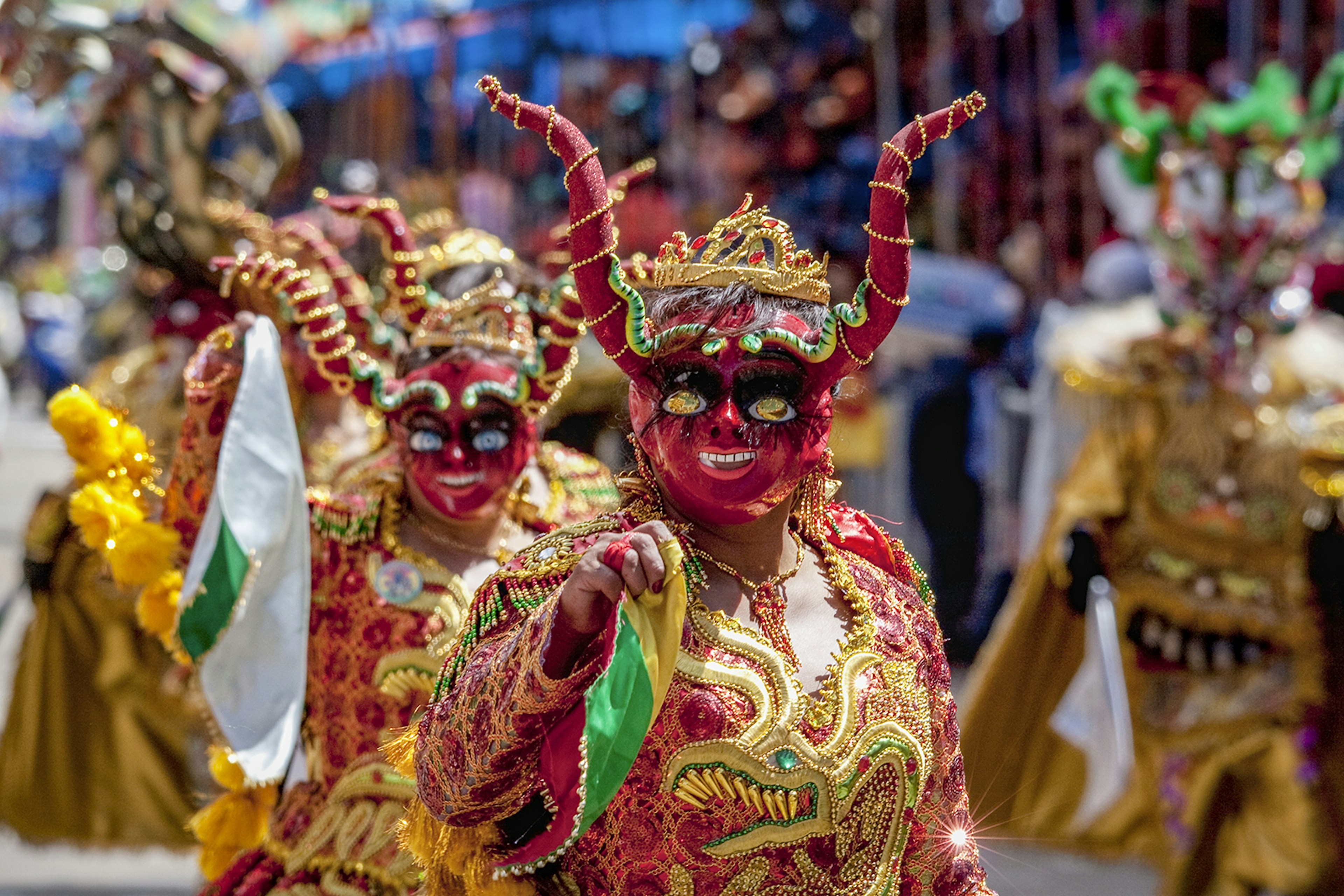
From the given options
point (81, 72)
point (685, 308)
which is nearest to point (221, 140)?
point (81, 72)

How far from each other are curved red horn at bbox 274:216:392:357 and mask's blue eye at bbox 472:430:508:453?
495mm

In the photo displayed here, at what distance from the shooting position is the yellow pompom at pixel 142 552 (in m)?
3.22

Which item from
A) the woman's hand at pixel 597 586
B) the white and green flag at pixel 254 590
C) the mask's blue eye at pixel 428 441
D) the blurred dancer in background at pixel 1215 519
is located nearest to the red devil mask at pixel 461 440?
the mask's blue eye at pixel 428 441

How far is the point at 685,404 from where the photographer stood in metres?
2.29

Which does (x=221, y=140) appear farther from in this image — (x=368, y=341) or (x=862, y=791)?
(x=862, y=791)

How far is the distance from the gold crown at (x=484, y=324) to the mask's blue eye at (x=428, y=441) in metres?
0.20

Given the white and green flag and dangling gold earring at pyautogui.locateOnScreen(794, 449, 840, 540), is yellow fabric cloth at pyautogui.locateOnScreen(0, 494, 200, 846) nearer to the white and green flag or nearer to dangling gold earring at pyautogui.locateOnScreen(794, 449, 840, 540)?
the white and green flag

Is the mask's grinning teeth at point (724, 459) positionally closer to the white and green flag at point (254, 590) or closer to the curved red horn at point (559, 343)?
the white and green flag at point (254, 590)

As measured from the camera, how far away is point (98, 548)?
10.8 feet

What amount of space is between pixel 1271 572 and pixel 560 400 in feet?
8.92

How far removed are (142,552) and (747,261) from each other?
1.45 meters

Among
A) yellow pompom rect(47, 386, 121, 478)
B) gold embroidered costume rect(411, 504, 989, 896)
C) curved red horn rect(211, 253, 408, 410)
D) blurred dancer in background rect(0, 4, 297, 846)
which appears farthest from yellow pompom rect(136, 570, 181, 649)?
blurred dancer in background rect(0, 4, 297, 846)

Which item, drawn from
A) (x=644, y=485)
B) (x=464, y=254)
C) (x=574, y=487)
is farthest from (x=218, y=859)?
(x=644, y=485)

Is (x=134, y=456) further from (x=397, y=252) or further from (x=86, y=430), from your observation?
(x=397, y=252)
